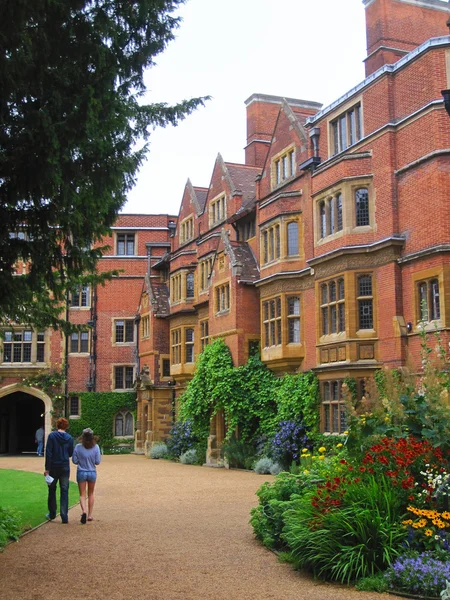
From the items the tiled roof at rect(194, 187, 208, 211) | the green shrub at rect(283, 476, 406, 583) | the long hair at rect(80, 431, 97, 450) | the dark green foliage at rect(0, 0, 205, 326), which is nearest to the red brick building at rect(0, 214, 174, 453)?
the tiled roof at rect(194, 187, 208, 211)

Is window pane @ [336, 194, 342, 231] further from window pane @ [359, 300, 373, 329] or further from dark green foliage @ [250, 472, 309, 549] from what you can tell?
dark green foliage @ [250, 472, 309, 549]

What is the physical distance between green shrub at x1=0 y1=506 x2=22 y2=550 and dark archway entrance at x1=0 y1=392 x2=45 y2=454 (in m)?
30.6

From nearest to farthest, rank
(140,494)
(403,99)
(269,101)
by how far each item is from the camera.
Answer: (140,494) → (403,99) → (269,101)

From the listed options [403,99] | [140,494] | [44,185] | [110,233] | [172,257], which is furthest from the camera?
[172,257]

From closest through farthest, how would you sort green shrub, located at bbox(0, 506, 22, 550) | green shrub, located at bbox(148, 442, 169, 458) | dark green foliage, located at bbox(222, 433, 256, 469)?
green shrub, located at bbox(0, 506, 22, 550) < dark green foliage, located at bbox(222, 433, 256, 469) < green shrub, located at bbox(148, 442, 169, 458)

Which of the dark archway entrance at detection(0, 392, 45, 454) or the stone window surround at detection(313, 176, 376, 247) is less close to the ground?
the stone window surround at detection(313, 176, 376, 247)

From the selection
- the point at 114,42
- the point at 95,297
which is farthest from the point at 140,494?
the point at 95,297

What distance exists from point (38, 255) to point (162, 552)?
165 inches

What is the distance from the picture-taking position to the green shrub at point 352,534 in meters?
7.82

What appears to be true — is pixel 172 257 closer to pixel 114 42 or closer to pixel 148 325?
pixel 148 325

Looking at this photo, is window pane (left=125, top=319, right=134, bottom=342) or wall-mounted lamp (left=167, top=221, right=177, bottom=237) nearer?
wall-mounted lamp (left=167, top=221, right=177, bottom=237)

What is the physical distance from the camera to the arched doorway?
3784 centimetres

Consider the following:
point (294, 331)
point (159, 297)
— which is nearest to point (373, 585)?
point (294, 331)

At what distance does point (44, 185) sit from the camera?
27.3 ft
